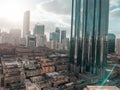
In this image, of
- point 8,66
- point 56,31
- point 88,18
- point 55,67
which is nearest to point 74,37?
point 88,18

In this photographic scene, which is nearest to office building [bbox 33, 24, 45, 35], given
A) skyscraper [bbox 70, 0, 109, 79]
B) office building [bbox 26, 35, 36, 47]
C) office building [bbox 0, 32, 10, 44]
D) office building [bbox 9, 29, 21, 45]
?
office building [bbox 9, 29, 21, 45]

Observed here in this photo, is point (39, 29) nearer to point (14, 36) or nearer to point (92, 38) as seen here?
point (14, 36)

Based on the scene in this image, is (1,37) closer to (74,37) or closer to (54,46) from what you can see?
(54,46)

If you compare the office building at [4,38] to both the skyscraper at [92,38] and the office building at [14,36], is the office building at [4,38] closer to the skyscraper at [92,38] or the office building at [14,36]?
the office building at [14,36]

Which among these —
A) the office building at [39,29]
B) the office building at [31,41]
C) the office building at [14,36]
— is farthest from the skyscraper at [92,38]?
the office building at [39,29]

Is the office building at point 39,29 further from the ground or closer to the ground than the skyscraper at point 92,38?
further from the ground

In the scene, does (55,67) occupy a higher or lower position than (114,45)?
lower

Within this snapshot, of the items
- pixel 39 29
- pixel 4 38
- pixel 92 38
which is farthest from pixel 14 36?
pixel 92 38

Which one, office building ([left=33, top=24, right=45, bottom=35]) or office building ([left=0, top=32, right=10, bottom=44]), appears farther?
office building ([left=33, top=24, right=45, bottom=35])

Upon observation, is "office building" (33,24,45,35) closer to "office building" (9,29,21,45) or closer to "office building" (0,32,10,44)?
"office building" (9,29,21,45)
